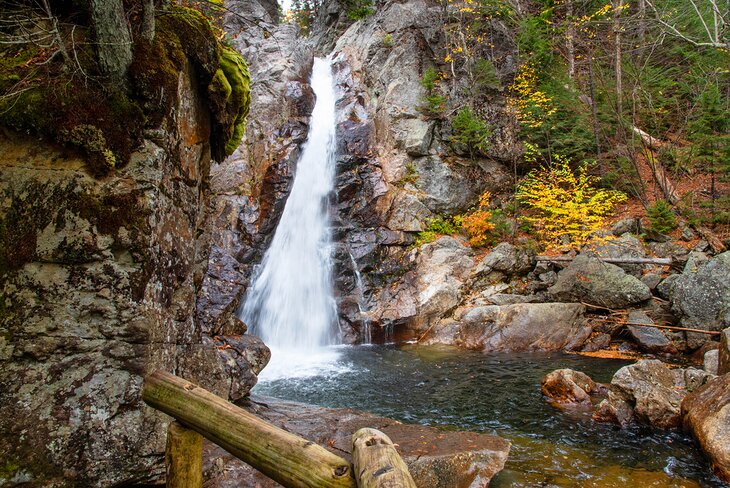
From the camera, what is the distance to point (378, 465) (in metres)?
1.56

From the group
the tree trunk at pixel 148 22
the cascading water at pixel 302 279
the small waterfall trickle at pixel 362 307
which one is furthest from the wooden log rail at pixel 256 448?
the small waterfall trickle at pixel 362 307

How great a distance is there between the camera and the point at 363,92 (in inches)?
747

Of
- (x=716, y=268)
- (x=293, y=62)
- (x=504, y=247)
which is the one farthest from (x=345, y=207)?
(x=716, y=268)

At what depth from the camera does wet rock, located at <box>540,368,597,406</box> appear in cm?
639

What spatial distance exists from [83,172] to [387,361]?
8.00 meters

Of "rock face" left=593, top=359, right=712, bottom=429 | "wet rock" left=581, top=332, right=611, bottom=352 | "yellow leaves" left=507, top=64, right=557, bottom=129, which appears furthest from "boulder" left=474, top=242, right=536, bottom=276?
"rock face" left=593, top=359, right=712, bottom=429

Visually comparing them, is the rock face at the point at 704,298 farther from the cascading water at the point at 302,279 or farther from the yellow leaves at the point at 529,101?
the cascading water at the point at 302,279

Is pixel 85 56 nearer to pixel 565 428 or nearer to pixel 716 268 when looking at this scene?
pixel 565 428

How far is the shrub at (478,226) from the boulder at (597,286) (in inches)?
123

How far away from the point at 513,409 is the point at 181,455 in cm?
535

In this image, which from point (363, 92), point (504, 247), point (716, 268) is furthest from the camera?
point (363, 92)

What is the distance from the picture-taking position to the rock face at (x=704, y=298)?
28.2 feet

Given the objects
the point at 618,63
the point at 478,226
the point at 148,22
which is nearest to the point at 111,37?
the point at 148,22

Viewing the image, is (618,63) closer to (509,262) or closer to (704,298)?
(509,262)
